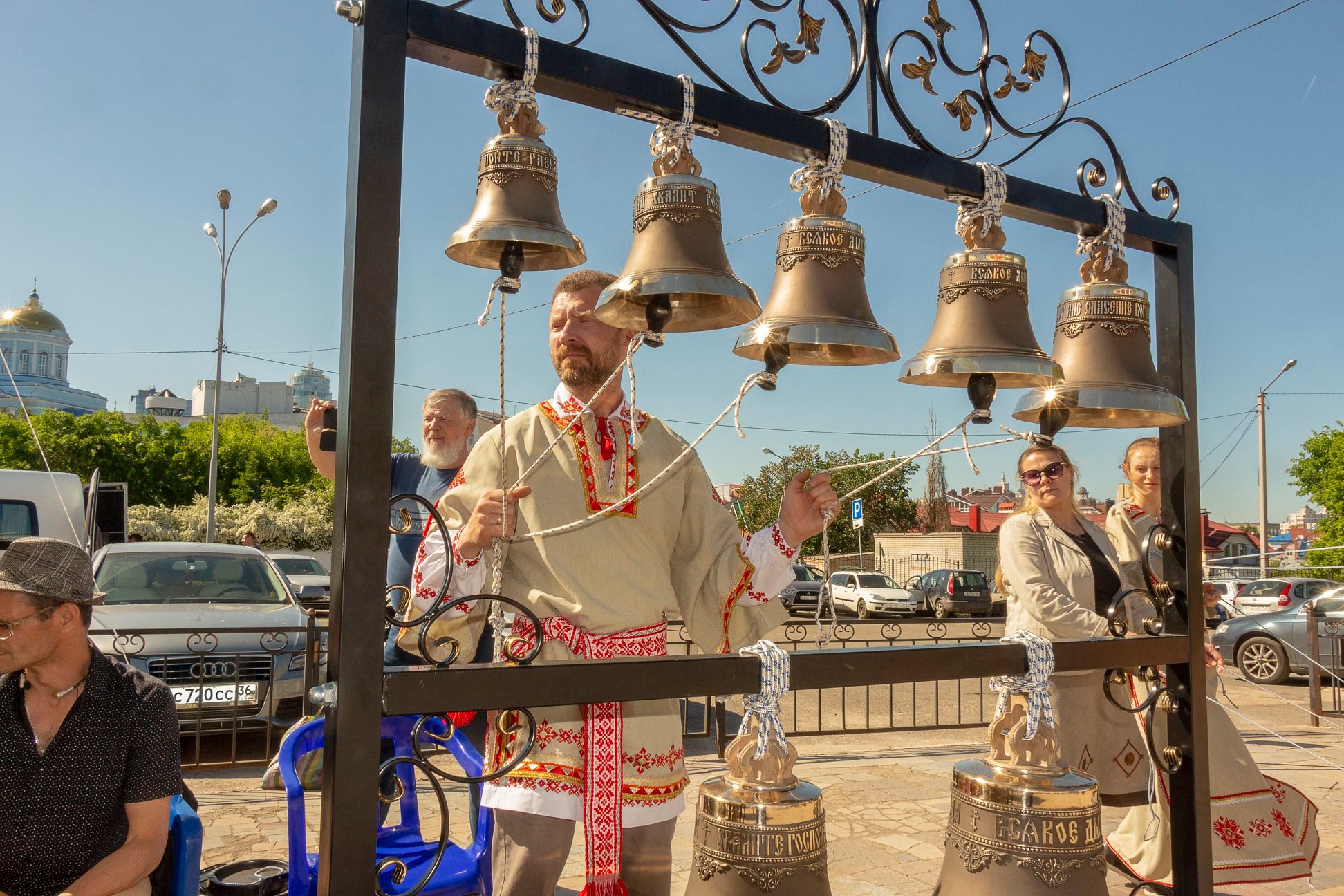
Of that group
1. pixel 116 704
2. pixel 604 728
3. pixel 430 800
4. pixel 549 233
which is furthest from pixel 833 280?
pixel 430 800

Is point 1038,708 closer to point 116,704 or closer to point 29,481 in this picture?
point 116,704

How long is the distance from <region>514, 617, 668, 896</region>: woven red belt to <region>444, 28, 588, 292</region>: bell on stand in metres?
0.82

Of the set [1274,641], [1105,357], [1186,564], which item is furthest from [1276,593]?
[1105,357]

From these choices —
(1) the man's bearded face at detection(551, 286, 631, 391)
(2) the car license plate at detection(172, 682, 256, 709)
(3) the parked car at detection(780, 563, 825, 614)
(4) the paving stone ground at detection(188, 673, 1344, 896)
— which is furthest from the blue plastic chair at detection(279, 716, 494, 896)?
(3) the parked car at detection(780, 563, 825, 614)

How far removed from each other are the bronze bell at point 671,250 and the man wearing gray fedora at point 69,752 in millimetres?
1528

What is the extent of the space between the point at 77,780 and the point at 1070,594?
3.23 metres

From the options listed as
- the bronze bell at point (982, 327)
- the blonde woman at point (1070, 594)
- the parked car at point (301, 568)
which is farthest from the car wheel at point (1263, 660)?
the parked car at point (301, 568)

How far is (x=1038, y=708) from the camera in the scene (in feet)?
6.20

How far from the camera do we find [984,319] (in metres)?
2.08

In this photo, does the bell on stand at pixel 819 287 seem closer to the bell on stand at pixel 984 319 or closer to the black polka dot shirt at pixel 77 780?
the bell on stand at pixel 984 319

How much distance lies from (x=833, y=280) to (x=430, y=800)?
4289mm

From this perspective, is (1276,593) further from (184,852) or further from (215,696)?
(184,852)

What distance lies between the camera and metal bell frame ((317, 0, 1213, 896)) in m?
1.45

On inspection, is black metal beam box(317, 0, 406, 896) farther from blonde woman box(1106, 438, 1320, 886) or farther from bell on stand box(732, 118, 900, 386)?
blonde woman box(1106, 438, 1320, 886)
